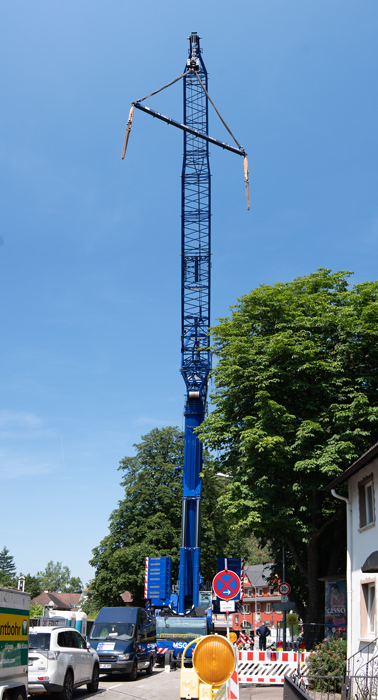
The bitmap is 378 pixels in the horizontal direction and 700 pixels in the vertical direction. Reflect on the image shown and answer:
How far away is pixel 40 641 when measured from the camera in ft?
45.0

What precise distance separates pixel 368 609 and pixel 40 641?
7.90m

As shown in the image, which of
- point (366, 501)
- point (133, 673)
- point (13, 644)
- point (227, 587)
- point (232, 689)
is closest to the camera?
point (232, 689)

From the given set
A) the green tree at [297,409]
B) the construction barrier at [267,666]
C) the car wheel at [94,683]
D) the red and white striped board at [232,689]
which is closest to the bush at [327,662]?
the construction barrier at [267,666]

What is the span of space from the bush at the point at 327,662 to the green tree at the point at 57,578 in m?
135

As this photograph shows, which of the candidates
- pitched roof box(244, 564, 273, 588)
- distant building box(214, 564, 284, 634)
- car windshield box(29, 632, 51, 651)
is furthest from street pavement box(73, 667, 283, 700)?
pitched roof box(244, 564, 273, 588)

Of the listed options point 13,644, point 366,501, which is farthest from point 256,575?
point 13,644

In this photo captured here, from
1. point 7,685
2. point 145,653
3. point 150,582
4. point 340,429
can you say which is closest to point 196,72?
point 340,429

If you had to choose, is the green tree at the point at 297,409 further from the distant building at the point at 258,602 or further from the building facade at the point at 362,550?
the distant building at the point at 258,602

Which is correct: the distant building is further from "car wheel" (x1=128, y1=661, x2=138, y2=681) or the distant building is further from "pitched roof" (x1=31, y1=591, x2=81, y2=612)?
"car wheel" (x1=128, y1=661, x2=138, y2=681)

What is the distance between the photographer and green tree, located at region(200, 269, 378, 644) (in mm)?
20609

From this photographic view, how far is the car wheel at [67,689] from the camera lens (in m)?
13.5

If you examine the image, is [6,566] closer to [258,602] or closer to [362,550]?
[258,602]

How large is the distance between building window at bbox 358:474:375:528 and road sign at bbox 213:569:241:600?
4.23m

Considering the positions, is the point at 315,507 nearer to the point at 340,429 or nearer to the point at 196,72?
the point at 340,429
